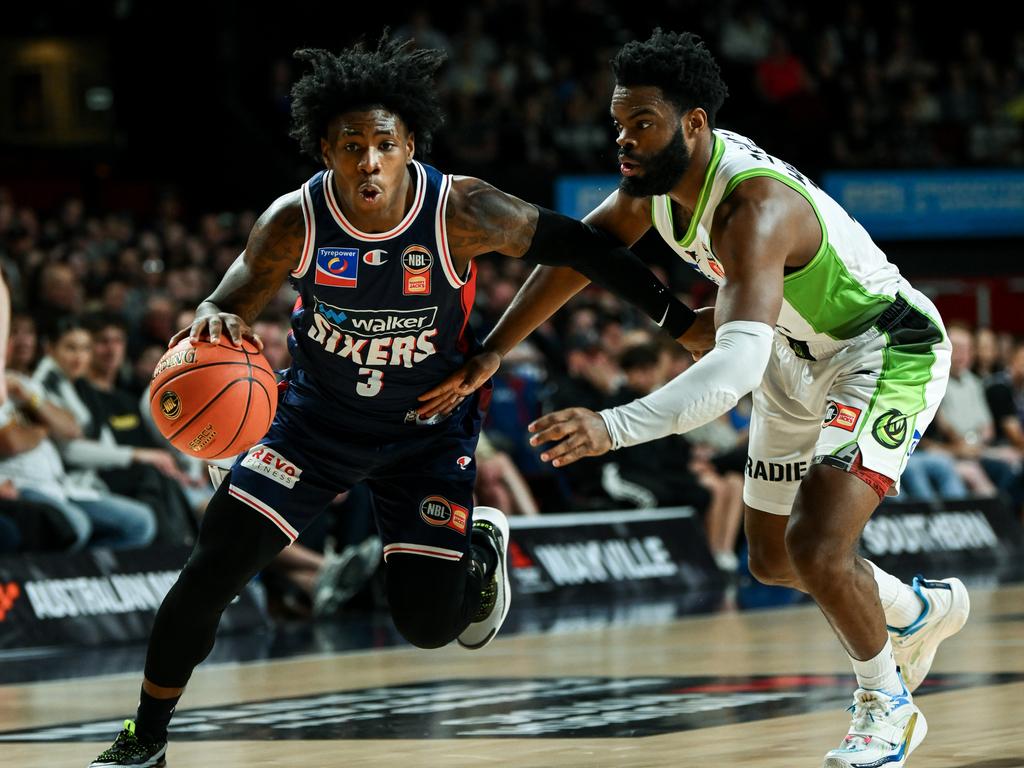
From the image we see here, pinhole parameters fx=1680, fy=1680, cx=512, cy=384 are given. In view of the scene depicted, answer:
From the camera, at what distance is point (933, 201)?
60.6 ft

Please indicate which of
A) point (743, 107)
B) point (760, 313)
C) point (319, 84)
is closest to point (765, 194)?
point (760, 313)

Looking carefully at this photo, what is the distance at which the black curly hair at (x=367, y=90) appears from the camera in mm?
4773

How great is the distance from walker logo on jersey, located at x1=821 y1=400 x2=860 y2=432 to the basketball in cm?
163

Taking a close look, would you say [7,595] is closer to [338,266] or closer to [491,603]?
[491,603]

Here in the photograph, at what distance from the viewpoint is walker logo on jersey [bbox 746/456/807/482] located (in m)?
5.24

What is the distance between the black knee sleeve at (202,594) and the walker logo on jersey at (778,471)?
157 cm

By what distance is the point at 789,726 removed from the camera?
5461 millimetres

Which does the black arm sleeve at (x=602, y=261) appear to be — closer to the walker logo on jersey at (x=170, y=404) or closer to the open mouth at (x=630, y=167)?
the open mouth at (x=630, y=167)

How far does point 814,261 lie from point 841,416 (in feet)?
1.50

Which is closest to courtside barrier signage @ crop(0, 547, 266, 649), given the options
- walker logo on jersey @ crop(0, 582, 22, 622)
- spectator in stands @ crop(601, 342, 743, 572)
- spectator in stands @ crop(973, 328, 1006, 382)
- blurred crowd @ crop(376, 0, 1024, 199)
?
walker logo on jersey @ crop(0, 582, 22, 622)

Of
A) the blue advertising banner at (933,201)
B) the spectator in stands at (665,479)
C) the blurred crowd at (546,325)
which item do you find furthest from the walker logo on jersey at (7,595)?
the blue advertising banner at (933,201)

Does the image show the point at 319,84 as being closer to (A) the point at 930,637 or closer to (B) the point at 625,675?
(A) the point at 930,637

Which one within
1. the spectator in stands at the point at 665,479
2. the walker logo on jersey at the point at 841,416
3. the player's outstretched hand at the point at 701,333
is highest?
the player's outstretched hand at the point at 701,333

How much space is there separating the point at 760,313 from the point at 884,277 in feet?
2.57
